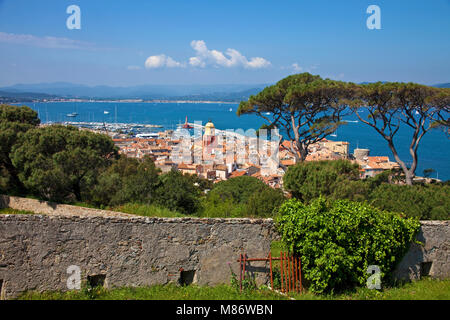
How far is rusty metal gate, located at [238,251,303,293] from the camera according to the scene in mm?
5855

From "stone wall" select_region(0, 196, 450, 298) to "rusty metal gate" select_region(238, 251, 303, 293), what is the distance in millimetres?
114

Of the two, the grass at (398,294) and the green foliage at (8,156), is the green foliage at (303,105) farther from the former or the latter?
the grass at (398,294)

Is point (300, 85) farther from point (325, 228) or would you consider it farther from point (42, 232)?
point (42, 232)

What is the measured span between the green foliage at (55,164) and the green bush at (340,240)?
11723 mm

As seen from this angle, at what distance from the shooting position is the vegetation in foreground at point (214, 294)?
212 inches

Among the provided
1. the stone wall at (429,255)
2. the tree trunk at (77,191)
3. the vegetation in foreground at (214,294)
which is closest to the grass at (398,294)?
the vegetation in foreground at (214,294)

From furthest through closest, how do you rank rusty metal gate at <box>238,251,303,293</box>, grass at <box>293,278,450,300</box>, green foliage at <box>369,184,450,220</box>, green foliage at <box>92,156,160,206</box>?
green foliage at <box>92,156,160,206</box> → green foliage at <box>369,184,450,220</box> → rusty metal gate at <box>238,251,303,293</box> → grass at <box>293,278,450,300</box>

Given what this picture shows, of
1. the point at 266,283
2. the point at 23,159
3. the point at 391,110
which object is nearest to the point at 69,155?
the point at 23,159

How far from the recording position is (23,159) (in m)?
15.3

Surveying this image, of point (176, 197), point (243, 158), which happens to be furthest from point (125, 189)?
point (243, 158)

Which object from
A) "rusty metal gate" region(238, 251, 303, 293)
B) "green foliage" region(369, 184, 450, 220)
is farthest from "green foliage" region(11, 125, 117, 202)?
"green foliage" region(369, 184, 450, 220)

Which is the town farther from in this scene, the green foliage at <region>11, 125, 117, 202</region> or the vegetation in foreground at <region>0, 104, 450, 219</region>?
the green foliage at <region>11, 125, 117, 202</region>

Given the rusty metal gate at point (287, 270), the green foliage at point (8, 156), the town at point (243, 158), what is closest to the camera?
the rusty metal gate at point (287, 270)

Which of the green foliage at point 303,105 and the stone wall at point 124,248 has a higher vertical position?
the green foliage at point 303,105
